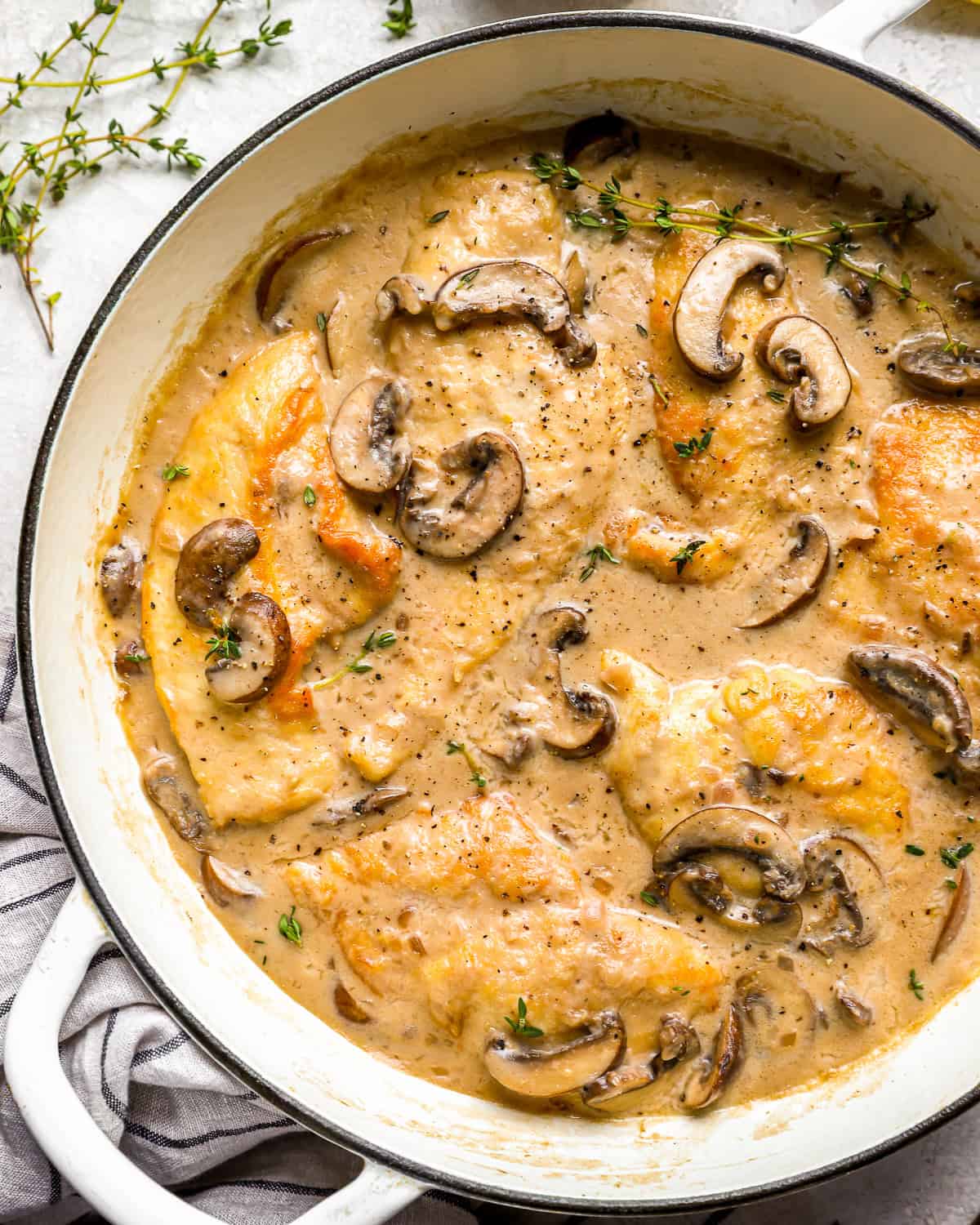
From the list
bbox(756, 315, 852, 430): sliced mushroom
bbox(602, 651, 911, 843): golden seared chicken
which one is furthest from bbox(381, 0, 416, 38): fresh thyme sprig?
bbox(602, 651, 911, 843): golden seared chicken

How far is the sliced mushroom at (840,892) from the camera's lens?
304 centimetres

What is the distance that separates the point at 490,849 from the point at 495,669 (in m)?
0.51

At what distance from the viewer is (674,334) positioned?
9.95 feet

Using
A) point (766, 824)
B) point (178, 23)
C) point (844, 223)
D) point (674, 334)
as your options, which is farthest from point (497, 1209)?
point (178, 23)

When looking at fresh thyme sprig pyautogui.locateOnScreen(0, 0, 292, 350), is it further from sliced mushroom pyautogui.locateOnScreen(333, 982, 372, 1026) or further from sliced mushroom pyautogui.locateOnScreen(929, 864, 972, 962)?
sliced mushroom pyautogui.locateOnScreen(929, 864, 972, 962)

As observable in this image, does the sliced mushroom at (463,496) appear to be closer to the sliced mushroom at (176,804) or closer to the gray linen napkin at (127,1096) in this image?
the sliced mushroom at (176,804)

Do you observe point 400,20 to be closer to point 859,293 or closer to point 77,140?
point 77,140

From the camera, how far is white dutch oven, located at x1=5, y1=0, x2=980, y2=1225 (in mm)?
2814

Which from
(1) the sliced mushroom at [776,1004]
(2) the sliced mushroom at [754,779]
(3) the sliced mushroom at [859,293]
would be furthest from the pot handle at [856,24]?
(1) the sliced mushroom at [776,1004]

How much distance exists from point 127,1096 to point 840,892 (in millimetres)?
2189

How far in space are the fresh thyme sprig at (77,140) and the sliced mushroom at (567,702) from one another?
70.5 inches

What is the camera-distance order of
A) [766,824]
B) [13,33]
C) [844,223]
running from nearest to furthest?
[766,824] < [844,223] < [13,33]

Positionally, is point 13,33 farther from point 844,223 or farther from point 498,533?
point 844,223

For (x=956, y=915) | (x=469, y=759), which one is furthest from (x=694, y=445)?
(x=956, y=915)
